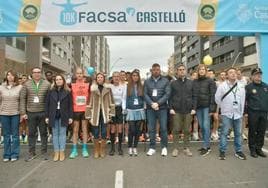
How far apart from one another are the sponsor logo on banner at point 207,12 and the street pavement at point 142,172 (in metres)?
3.55

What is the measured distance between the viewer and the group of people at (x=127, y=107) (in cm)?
852

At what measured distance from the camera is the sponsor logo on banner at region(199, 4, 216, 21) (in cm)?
977

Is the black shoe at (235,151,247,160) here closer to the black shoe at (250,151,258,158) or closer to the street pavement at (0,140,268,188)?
the street pavement at (0,140,268,188)

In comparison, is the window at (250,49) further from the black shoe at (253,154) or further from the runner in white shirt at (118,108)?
the runner in white shirt at (118,108)

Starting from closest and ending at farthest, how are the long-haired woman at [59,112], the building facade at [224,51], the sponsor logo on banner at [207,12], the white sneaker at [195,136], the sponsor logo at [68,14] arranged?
the long-haired woman at [59,112]
the sponsor logo at [68,14]
the sponsor logo on banner at [207,12]
the white sneaker at [195,136]
the building facade at [224,51]

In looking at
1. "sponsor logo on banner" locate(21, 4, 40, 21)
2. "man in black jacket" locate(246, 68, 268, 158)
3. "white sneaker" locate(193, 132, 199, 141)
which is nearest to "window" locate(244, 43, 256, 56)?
"white sneaker" locate(193, 132, 199, 141)

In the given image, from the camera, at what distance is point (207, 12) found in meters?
9.78

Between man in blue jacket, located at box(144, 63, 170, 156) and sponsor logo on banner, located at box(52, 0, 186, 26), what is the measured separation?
151cm

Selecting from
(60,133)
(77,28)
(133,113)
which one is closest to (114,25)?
(77,28)

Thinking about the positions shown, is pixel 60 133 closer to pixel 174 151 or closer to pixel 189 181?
pixel 174 151

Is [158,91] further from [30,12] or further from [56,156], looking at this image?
[30,12]

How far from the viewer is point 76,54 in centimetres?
7494

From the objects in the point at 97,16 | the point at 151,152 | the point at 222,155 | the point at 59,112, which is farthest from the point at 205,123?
the point at 97,16

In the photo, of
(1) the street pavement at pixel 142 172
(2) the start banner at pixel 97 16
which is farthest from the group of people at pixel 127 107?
(2) the start banner at pixel 97 16
